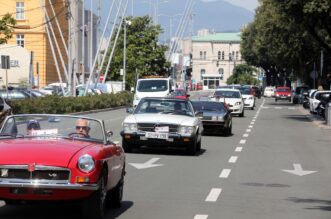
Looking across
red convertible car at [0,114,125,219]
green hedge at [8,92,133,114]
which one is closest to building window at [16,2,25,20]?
green hedge at [8,92,133,114]

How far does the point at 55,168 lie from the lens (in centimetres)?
840

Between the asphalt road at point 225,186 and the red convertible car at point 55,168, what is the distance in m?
0.82

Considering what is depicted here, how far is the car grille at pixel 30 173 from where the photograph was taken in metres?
8.37

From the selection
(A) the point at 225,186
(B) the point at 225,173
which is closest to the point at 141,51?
(B) the point at 225,173

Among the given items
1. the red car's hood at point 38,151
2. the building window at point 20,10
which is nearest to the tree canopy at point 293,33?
the building window at point 20,10

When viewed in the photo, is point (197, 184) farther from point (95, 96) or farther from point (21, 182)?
point (95, 96)

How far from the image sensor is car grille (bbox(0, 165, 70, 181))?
27.5ft

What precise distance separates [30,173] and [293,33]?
5093cm

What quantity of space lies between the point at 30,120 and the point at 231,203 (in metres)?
3.12

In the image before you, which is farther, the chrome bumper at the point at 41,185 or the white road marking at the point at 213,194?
the white road marking at the point at 213,194

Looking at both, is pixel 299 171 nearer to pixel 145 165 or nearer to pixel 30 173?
pixel 145 165

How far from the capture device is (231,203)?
11.0m

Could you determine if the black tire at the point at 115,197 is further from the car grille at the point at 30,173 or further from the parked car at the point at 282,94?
the parked car at the point at 282,94

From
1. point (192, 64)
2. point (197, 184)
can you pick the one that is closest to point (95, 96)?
point (197, 184)
